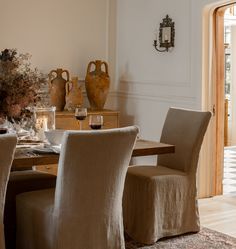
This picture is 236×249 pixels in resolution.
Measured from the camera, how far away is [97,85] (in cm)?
567

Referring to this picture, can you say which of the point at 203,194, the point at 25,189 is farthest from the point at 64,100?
the point at 25,189

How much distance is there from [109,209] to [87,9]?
3.65 meters

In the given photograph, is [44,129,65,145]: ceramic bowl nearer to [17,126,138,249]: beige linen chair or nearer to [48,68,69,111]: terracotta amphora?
[17,126,138,249]: beige linen chair

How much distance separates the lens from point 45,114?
11.3 feet

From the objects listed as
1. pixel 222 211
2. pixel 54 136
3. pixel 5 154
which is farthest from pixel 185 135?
pixel 5 154

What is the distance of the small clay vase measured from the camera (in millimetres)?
5613

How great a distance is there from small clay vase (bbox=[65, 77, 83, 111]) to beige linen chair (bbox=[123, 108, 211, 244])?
1966mm

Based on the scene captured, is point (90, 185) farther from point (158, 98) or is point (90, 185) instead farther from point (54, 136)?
point (158, 98)

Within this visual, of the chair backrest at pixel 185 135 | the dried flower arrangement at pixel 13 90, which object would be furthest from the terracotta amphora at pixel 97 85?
the dried flower arrangement at pixel 13 90

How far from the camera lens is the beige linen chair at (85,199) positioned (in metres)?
2.63

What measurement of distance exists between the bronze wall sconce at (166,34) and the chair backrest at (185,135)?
1.51 meters

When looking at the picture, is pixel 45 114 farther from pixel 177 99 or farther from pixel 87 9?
pixel 87 9

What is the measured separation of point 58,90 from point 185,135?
2.17 m

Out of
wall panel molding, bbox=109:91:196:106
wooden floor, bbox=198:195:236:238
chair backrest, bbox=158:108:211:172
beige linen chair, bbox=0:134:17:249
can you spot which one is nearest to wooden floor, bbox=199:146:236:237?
wooden floor, bbox=198:195:236:238
